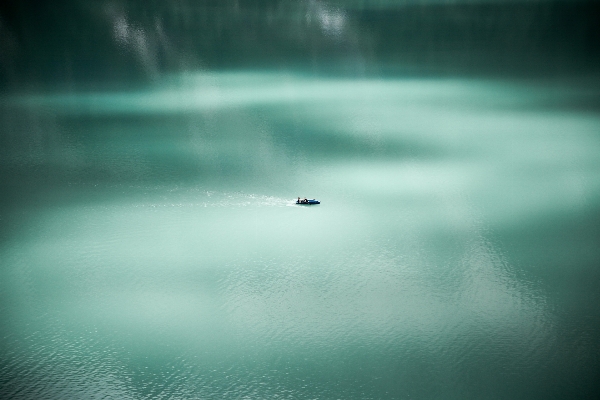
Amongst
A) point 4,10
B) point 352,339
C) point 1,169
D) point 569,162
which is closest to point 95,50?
point 4,10

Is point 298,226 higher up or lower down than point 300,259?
higher up

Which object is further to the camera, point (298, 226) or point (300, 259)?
point (298, 226)

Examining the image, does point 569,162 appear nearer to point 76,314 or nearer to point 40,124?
point 76,314
